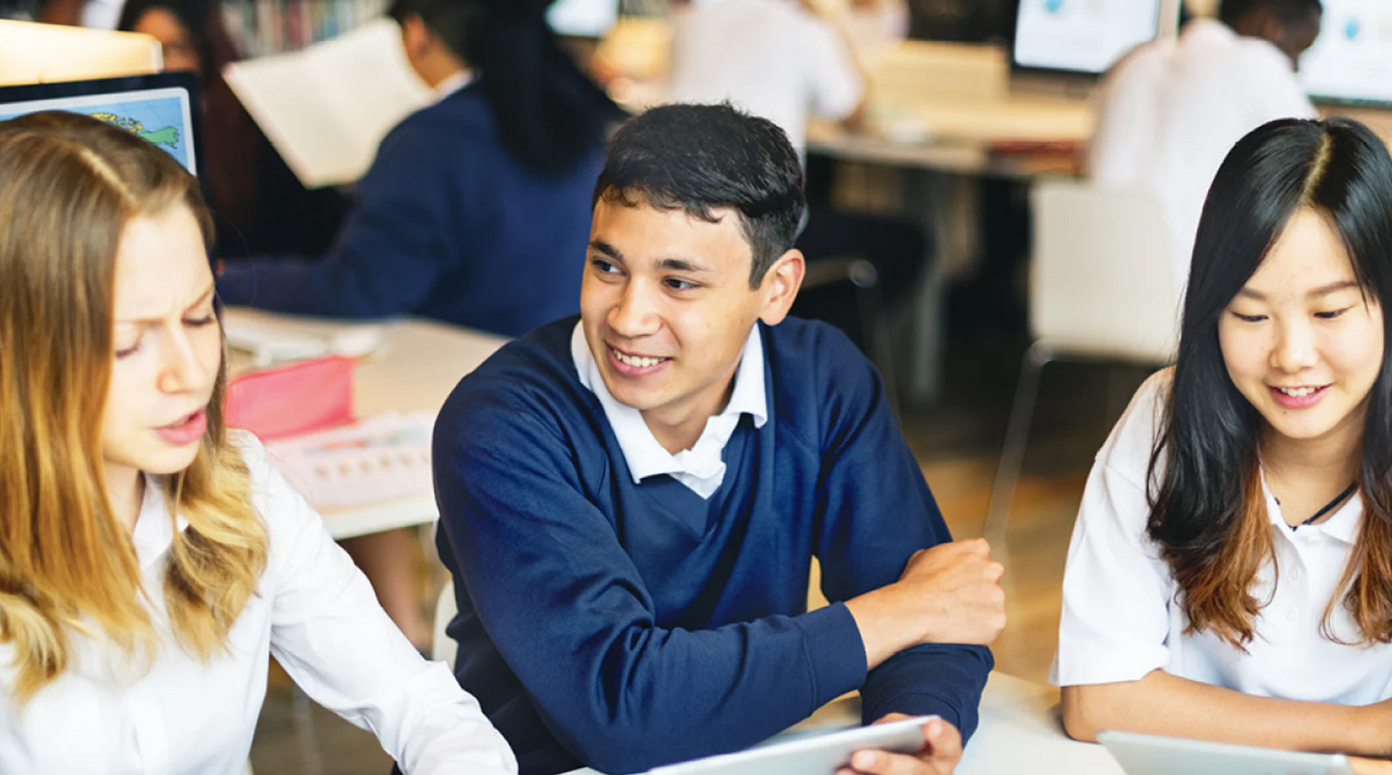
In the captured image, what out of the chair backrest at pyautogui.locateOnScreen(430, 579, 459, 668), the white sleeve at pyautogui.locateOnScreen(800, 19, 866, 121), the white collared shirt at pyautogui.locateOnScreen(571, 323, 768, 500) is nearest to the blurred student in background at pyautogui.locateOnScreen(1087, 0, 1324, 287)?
the white sleeve at pyautogui.locateOnScreen(800, 19, 866, 121)

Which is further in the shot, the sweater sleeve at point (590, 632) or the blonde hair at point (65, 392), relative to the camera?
Answer: the sweater sleeve at point (590, 632)

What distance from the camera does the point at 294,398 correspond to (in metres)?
1.94

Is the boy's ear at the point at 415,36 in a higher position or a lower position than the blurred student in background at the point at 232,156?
higher

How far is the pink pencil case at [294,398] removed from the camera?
188 centimetres

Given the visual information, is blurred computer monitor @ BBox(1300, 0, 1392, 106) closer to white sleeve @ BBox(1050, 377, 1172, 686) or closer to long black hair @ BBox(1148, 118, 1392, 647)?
long black hair @ BBox(1148, 118, 1392, 647)

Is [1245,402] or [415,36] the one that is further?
[415,36]

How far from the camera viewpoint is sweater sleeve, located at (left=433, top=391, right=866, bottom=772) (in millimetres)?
1207

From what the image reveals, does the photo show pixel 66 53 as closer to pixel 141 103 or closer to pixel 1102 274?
pixel 141 103

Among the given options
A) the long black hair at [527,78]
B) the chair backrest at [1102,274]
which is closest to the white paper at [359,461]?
the long black hair at [527,78]

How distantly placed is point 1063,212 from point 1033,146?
993 mm

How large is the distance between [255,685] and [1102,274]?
2.44m

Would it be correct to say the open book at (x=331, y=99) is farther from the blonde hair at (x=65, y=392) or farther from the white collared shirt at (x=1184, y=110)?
the blonde hair at (x=65, y=392)

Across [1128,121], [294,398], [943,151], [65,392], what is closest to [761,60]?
[943,151]

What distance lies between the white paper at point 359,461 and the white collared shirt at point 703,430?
0.50 m
